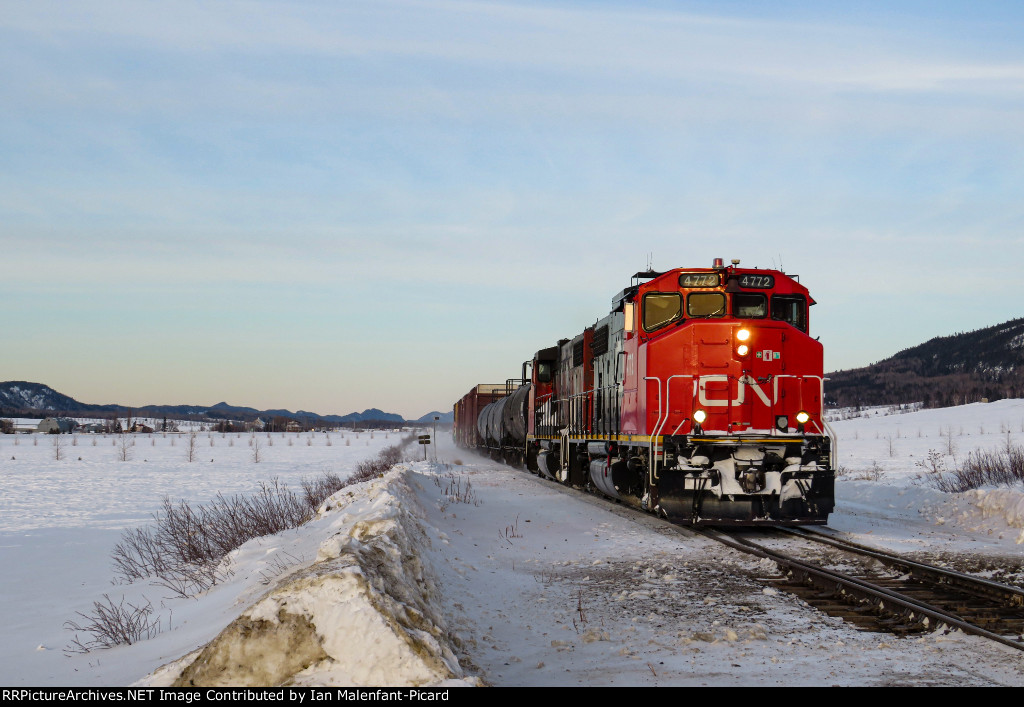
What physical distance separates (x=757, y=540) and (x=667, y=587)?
3946 mm

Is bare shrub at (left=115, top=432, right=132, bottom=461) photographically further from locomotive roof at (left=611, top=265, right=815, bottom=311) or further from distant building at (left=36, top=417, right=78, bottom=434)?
distant building at (left=36, top=417, right=78, bottom=434)

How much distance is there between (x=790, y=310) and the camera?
42.3 ft

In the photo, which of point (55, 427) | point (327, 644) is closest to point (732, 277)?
point (327, 644)

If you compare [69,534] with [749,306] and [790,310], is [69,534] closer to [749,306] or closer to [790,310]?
[749,306]

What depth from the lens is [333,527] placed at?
369 inches

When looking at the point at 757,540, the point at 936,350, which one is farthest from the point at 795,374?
the point at 936,350

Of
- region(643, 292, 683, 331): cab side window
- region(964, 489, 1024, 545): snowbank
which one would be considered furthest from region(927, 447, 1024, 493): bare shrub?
region(643, 292, 683, 331): cab side window

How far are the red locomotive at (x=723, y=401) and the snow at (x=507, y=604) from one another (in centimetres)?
85

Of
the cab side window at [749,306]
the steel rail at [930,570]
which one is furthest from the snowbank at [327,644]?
the cab side window at [749,306]

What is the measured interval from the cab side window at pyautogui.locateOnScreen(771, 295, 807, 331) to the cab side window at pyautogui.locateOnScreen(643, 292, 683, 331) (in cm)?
155

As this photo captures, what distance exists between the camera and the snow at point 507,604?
15.5ft

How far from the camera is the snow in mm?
4727

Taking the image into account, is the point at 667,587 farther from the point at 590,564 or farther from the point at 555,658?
the point at 555,658

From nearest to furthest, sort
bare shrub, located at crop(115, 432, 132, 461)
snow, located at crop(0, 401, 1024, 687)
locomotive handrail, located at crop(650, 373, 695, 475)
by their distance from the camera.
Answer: snow, located at crop(0, 401, 1024, 687), locomotive handrail, located at crop(650, 373, 695, 475), bare shrub, located at crop(115, 432, 132, 461)
